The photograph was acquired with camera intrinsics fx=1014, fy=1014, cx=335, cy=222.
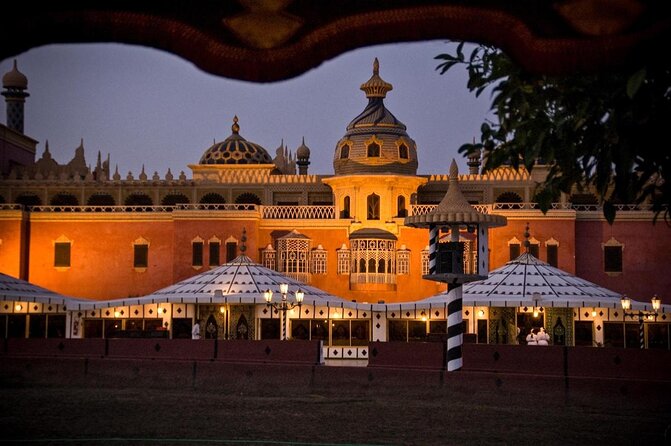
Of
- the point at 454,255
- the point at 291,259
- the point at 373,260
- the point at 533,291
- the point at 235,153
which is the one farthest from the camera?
the point at 235,153

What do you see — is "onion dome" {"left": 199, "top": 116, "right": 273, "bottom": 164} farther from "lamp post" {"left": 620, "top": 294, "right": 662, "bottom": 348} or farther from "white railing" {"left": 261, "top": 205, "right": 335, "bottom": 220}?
"lamp post" {"left": 620, "top": 294, "right": 662, "bottom": 348}

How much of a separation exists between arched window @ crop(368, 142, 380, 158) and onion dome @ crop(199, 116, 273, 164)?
25.6ft

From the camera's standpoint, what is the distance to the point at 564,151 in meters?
9.91

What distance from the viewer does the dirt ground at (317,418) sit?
15781 millimetres

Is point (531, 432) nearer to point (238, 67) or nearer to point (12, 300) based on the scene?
point (238, 67)

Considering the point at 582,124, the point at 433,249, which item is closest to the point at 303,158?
the point at 433,249

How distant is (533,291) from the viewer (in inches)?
1259

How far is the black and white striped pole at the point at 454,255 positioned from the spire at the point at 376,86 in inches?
799

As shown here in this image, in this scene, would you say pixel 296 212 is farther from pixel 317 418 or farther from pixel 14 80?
pixel 317 418

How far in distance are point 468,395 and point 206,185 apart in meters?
28.2

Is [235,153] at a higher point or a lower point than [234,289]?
higher

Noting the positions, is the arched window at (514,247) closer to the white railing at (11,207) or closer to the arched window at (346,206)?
the arched window at (346,206)

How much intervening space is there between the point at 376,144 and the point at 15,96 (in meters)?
19.7

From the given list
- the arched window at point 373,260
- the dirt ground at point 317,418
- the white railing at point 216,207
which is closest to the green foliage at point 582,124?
the dirt ground at point 317,418
